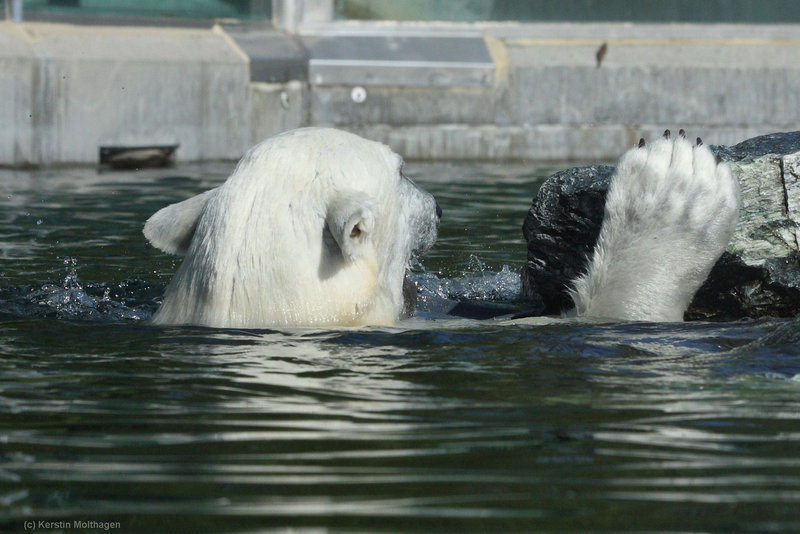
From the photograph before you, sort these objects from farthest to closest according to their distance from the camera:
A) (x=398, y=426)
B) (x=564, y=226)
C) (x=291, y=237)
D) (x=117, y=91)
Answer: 1. (x=117, y=91)
2. (x=564, y=226)
3. (x=291, y=237)
4. (x=398, y=426)

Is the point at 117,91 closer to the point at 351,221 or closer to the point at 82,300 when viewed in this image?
the point at 82,300

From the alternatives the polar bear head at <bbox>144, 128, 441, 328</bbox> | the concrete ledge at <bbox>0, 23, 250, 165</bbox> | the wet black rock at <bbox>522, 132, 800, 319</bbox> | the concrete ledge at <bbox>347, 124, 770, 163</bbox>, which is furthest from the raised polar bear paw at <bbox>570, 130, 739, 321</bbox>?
the concrete ledge at <bbox>347, 124, 770, 163</bbox>

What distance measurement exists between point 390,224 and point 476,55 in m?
9.10

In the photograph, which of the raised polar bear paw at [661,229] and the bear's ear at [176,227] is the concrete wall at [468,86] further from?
the raised polar bear paw at [661,229]

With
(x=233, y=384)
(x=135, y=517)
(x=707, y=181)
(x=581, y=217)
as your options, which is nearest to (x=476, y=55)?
(x=581, y=217)

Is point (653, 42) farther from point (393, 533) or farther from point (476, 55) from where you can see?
point (393, 533)

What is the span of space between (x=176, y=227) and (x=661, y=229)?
1741 millimetres

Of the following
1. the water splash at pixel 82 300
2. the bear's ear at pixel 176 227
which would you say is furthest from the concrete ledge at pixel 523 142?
the bear's ear at pixel 176 227

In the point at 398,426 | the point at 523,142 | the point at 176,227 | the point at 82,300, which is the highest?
the point at 176,227

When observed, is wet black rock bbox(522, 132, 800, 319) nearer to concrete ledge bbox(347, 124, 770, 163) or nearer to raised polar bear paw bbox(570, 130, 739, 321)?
raised polar bear paw bbox(570, 130, 739, 321)

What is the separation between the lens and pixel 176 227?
4.53 m

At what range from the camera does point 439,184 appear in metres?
10.9

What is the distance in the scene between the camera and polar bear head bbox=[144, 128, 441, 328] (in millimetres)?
4160

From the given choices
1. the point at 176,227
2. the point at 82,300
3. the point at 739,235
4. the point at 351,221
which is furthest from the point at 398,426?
the point at 82,300
